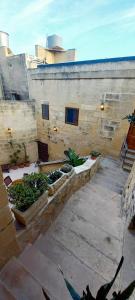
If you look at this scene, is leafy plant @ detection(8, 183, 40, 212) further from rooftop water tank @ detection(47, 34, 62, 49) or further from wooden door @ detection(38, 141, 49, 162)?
rooftop water tank @ detection(47, 34, 62, 49)

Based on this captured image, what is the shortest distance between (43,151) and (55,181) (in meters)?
6.67

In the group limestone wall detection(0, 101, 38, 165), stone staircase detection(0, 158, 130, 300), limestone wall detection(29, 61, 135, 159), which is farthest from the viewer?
limestone wall detection(0, 101, 38, 165)

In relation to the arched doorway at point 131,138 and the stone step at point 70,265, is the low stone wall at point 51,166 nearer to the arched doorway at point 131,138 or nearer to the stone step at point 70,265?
the arched doorway at point 131,138

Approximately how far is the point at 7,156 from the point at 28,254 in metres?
7.16

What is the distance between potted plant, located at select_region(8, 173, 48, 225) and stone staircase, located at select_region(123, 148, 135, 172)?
407cm

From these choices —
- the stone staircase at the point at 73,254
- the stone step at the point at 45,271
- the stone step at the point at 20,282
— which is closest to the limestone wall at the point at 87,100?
the stone staircase at the point at 73,254

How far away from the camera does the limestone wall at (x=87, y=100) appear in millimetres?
5656

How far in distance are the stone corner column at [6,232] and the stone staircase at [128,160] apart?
482cm

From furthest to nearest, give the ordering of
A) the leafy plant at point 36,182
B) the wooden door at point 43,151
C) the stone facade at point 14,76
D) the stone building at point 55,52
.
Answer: the stone building at point 55,52 → the wooden door at point 43,151 → the stone facade at point 14,76 → the leafy plant at point 36,182

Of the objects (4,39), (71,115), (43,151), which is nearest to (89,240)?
(71,115)

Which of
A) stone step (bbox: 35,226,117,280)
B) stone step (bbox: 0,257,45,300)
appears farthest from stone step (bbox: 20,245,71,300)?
stone step (bbox: 35,226,117,280)

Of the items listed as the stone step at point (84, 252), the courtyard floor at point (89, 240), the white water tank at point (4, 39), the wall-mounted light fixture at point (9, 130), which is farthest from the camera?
the white water tank at point (4, 39)

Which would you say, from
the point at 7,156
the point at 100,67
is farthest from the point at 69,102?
the point at 7,156

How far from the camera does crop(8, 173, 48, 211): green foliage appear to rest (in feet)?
8.06
